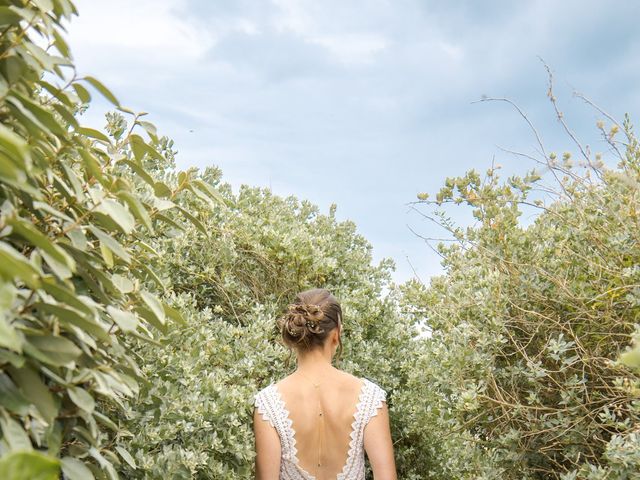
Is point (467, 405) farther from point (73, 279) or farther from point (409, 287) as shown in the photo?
point (73, 279)

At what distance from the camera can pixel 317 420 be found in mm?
4945

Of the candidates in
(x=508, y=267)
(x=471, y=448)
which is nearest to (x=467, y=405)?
(x=471, y=448)

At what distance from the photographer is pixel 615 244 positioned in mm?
4141

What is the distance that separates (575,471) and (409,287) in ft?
7.24

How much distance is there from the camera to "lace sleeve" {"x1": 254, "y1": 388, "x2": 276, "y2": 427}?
16.2ft

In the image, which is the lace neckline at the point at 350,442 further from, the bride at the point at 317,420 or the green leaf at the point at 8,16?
the green leaf at the point at 8,16

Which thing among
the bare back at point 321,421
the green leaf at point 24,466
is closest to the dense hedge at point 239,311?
the green leaf at point 24,466

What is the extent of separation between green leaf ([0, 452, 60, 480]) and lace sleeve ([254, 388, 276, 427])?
424cm

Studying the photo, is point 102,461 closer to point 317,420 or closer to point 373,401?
point 317,420

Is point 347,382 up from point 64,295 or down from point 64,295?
up

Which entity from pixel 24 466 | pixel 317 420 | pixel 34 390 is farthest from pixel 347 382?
pixel 24 466

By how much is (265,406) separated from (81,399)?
9.71 feet

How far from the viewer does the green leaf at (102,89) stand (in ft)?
7.64

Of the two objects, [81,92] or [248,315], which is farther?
[248,315]
